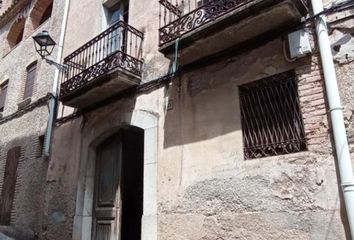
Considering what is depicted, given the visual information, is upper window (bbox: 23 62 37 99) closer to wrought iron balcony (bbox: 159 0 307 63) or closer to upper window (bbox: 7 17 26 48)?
upper window (bbox: 7 17 26 48)

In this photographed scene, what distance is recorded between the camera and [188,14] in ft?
15.8

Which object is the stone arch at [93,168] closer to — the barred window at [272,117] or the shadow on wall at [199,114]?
the shadow on wall at [199,114]

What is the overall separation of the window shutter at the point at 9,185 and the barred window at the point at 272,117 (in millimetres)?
6819

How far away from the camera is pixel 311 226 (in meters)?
3.49

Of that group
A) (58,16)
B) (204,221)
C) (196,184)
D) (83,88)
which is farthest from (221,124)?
(58,16)

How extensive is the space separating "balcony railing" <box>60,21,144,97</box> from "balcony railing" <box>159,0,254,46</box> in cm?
72

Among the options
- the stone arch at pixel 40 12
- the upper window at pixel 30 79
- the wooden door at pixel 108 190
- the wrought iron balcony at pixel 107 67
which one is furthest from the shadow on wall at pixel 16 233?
the stone arch at pixel 40 12

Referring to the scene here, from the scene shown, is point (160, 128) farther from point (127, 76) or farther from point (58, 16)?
point (58, 16)

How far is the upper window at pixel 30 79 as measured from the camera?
9.59 metres

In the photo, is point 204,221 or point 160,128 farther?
point 160,128

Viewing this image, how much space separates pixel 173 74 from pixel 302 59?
6.83 feet

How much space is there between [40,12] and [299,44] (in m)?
9.42

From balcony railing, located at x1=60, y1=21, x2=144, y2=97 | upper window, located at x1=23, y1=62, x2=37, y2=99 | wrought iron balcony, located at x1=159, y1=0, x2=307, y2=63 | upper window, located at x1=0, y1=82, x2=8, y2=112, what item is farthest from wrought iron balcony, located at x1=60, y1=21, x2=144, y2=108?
upper window, located at x1=0, y1=82, x2=8, y2=112

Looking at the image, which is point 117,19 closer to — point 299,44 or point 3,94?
point 299,44
